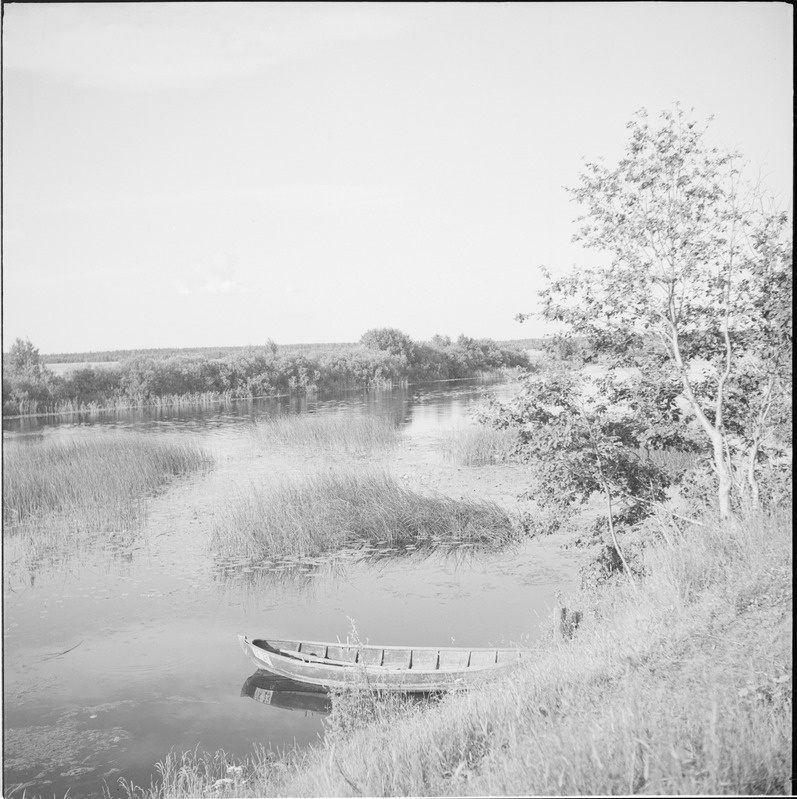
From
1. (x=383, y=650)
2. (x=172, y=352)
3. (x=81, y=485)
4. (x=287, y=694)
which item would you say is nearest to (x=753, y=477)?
(x=383, y=650)

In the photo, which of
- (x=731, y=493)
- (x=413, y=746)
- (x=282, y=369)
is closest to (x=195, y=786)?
(x=413, y=746)

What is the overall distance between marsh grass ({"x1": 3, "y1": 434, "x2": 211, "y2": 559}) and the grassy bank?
4.78 m

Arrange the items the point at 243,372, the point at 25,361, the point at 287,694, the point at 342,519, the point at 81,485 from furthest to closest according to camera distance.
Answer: the point at 243,372 → the point at 81,485 → the point at 342,519 → the point at 25,361 → the point at 287,694

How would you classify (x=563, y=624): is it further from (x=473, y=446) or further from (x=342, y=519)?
(x=473, y=446)

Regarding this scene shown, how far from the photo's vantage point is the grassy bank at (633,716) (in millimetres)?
2777

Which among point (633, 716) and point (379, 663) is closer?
point (633, 716)

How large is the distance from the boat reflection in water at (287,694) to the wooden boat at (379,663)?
4.1 inches

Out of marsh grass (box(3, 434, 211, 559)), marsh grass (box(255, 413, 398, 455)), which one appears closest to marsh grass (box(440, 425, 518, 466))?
marsh grass (box(255, 413, 398, 455))

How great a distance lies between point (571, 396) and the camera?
5531mm

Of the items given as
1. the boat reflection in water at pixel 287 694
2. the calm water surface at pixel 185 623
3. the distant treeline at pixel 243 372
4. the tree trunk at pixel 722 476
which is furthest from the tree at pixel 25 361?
the tree trunk at pixel 722 476

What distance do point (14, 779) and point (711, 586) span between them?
15.9ft

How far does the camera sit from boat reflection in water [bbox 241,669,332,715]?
562cm

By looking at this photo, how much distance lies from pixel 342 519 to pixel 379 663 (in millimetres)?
3344

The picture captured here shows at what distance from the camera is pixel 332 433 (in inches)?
441
